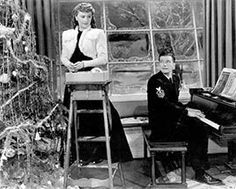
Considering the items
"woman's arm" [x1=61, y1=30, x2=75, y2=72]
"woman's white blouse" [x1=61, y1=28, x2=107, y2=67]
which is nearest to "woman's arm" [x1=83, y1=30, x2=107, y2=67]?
"woman's white blouse" [x1=61, y1=28, x2=107, y2=67]

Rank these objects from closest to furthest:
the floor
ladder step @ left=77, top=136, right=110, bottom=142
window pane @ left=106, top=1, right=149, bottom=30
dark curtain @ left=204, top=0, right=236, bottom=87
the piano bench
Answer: ladder step @ left=77, top=136, right=110, bottom=142 → the piano bench → the floor → dark curtain @ left=204, top=0, right=236, bottom=87 → window pane @ left=106, top=1, right=149, bottom=30

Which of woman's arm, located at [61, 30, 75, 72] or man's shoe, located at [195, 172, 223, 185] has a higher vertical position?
woman's arm, located at [61, 30, 75, 72]

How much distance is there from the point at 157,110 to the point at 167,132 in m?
0.21

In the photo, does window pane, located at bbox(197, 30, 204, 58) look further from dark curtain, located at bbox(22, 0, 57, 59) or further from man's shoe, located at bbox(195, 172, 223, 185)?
dark curtain, located at bbox(22, 0, 57, 59)

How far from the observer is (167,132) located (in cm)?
354

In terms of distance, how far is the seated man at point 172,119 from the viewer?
354cm

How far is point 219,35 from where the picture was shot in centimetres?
436

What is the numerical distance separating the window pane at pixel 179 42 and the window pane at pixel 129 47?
12 centimetres

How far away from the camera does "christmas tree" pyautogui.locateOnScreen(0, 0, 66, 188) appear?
10.3 ft

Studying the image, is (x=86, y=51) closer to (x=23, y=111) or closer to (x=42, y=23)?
(x=23, y=111)

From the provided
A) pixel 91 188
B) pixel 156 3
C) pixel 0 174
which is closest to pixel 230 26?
pixel 156 3

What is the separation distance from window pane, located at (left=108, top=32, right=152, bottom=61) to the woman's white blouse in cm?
127

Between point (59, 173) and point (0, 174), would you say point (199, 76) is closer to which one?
point (59, 173)

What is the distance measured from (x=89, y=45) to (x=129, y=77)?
4.53 feet
